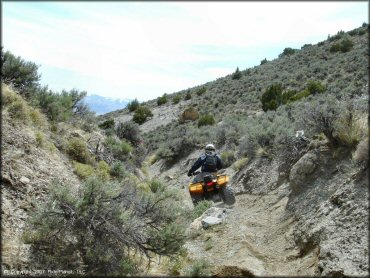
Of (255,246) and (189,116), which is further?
(189,116)

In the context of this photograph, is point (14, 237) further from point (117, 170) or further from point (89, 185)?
point (117, 170)

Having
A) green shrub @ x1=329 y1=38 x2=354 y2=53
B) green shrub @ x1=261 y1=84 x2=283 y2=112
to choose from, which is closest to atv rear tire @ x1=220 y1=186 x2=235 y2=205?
green shrub @ x1=261 y1=84 x2=283 y2=112

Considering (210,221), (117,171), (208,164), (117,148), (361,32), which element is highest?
(361,32)

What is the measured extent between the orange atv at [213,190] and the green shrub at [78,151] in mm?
3185

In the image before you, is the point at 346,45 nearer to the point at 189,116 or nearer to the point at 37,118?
the point at 189,116

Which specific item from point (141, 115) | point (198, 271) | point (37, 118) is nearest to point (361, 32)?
point (141, 115)

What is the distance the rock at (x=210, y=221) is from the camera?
7930mm

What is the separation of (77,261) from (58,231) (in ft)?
1.61

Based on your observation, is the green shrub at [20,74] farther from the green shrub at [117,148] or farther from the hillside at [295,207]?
the hillside at [295,207]

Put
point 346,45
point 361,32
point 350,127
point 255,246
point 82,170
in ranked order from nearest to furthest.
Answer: point 255,246
point 350,127
point 82,170
point 346,45
point 361,32

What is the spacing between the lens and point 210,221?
8.03m

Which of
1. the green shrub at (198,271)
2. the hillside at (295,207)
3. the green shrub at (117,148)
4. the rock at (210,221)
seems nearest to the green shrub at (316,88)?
the hillside at (295,207)

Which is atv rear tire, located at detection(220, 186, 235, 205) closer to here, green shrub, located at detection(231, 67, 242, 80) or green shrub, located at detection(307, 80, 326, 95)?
green shrub, located at detection(307, 80, 326, 95)

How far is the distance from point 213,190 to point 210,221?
2657 mm
